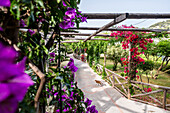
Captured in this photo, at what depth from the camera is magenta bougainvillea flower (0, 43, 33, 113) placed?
0.48 ft

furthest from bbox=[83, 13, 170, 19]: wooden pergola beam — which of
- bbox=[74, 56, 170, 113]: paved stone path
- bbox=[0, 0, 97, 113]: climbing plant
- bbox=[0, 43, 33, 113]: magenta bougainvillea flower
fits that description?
bbox=[74, 56, 170, 113]: paved stone path

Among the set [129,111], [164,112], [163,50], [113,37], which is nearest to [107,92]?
[129,111]

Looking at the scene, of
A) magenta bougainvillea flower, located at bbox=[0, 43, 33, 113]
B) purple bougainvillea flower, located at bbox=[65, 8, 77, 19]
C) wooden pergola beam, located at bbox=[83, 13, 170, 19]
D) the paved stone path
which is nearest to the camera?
magenta bougainvillea flower, located at bbox=[0, 43, 33, 113]

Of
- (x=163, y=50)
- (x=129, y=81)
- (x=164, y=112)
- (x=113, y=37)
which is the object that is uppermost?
(x=113, y=37)

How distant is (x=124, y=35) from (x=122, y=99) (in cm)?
244

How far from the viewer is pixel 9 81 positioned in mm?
163

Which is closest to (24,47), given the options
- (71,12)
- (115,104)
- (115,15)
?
(71,12)

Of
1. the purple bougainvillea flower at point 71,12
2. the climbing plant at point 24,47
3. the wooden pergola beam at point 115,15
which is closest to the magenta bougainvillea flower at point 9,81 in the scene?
the climbing plant at point 24,47

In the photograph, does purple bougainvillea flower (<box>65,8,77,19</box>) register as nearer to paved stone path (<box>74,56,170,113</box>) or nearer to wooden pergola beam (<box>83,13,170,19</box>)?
wooden pergola beam (<box>83,13,170,19</box>)

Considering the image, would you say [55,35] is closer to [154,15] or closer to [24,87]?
[24,87]

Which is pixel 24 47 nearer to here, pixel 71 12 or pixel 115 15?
pixel 71 12

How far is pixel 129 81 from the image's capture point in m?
4.29

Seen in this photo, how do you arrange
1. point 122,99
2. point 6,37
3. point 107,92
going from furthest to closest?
point 107,92 < point 122,99 < point 6,37

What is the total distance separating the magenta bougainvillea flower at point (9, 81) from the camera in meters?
0.15
